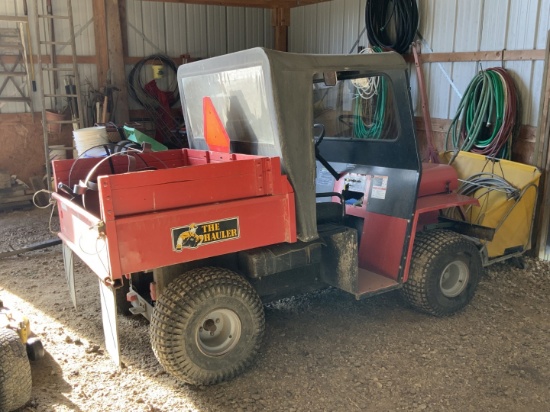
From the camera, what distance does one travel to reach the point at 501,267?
527cm

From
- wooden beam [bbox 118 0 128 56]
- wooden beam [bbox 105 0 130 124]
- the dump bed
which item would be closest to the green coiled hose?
the dump bed

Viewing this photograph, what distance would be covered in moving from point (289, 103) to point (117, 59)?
6.85m

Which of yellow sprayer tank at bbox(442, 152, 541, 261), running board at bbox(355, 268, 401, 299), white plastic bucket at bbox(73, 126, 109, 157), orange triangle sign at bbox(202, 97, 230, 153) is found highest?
orange triangle sign at bbox(202, 97, 230, 153)

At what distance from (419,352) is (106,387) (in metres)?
2.04

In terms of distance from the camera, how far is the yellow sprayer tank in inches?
200

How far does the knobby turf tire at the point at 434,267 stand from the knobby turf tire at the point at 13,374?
8.61 ft

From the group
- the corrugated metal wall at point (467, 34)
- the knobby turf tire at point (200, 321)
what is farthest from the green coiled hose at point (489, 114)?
the knobby turf tire at point (200, 321)

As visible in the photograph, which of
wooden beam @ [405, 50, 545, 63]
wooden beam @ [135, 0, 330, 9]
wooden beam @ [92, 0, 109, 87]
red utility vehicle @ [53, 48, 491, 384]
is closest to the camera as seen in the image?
red utility vehicle @ [53, 48, 491, 384]

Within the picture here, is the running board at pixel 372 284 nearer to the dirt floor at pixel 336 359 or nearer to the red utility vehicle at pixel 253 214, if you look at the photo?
the red utility vehicle at pixel 253 214

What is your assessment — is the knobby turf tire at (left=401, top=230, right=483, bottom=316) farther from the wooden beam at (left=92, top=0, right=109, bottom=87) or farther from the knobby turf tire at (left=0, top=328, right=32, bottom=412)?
the wooden beam at (left=92, top=0, right=109, bottom=87)

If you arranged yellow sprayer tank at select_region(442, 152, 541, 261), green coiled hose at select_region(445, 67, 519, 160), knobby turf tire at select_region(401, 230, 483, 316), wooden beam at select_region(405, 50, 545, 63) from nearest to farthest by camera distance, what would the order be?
knobby turf tire at select_region(401, 230, 483, 316), yellow sprayer tank at select_region(442, 152, 541, 261), wooden beam at select_region(405, 50, 545, 63), green coiled hose at select_region(445, 67, 519, 160)

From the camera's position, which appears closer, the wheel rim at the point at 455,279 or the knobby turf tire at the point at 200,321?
the knobby turf tire at the point at 200,321

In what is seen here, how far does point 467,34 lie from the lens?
645 centimetres

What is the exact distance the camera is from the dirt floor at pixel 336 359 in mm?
3066
